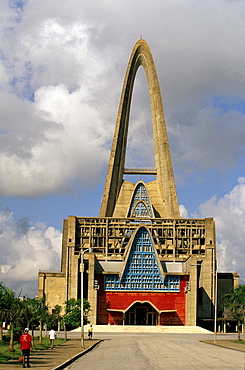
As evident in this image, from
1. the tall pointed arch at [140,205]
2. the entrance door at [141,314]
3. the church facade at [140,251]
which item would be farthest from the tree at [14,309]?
the tall pointed arch at [140,205]

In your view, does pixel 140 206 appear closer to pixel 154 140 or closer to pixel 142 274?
pixel 154 140

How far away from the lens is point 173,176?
430ft

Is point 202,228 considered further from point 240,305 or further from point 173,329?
point 240,305

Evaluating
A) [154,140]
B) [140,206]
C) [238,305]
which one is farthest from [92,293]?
[154,140]

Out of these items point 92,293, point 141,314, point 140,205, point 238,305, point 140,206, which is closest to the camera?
point 238,305

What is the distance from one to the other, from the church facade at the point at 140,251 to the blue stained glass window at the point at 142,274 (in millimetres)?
170

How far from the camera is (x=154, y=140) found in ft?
449

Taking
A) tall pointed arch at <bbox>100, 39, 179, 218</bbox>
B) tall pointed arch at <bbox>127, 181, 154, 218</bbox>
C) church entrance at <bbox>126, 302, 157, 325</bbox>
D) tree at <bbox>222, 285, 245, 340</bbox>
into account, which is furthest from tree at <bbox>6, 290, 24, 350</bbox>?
tall pointed arch at <bbox>127, 181, 154, 218</bbox>

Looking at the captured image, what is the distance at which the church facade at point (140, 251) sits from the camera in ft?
329

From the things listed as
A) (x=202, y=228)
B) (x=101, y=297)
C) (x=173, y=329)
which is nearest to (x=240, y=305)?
(x=173, y=329)

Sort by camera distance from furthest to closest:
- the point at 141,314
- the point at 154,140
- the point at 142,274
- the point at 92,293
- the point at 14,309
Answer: the point at 154,140 < the point at 141,314 < the point at 142,274 < the point at 92,293 < the point at 14,309

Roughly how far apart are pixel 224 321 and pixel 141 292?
1824 cm

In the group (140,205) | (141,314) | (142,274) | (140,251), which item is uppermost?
(140,205)

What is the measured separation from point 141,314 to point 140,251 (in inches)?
428
